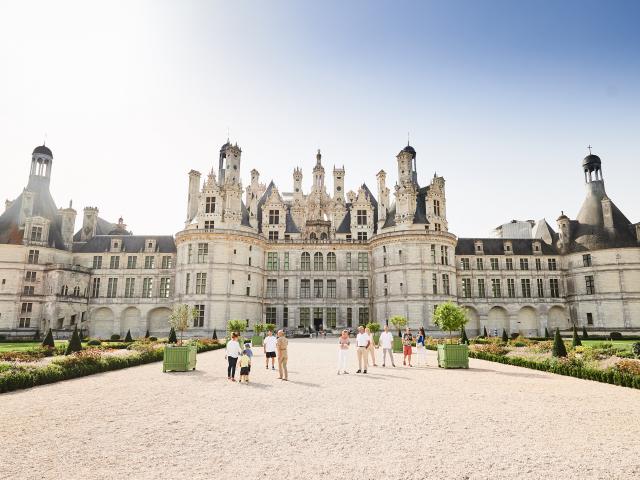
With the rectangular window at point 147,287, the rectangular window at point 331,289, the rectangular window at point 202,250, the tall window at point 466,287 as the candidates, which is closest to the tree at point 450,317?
the rectangular window at point 331,289

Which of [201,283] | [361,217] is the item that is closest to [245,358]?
[201,283]

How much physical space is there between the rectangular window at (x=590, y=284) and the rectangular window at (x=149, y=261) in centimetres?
5574

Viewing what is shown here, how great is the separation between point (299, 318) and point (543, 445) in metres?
45.8

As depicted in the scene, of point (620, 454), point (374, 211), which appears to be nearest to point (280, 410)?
point (620, 454)

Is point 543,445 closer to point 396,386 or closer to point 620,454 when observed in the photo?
point 620,454

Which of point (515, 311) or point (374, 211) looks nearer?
point (515, 311)

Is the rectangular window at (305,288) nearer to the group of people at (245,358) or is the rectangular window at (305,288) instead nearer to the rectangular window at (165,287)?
the rectangular window at (165,287)

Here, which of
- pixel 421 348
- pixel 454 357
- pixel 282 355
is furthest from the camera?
pixel 421 348

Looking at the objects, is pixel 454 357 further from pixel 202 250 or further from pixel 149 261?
pixel 149 261

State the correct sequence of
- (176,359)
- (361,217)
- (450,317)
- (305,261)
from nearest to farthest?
(176,359), (450,317), (305,261), (361,217)

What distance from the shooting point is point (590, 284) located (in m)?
→ 50.5

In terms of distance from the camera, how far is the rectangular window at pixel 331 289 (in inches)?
2106

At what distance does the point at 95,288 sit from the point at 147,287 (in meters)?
6.73

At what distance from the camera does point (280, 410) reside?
10.7m
